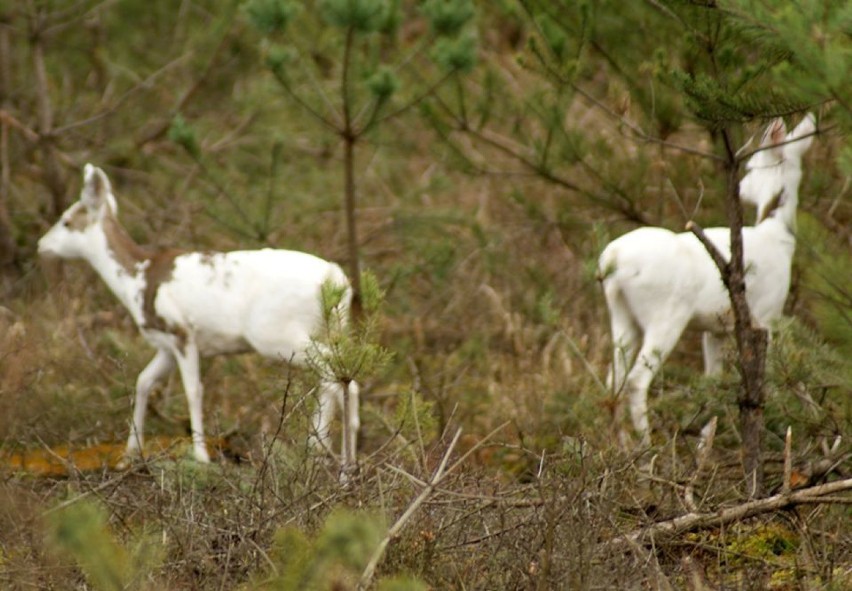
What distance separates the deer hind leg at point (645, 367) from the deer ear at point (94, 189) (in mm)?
2564

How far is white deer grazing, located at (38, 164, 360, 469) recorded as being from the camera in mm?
6031

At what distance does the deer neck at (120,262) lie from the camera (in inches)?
253

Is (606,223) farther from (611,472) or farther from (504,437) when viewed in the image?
(611,472)

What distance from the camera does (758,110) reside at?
15.1ft

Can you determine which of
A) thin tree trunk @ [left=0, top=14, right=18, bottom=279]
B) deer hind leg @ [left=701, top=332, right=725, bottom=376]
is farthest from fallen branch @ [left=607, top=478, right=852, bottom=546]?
thin tree trunk @ [left=0, top=14, right=18, bottom=279]

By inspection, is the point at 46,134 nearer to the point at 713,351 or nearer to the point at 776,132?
the point at 713,351

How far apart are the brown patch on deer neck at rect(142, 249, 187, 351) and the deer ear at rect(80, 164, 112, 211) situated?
1.41 feet

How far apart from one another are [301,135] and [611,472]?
7.22 m

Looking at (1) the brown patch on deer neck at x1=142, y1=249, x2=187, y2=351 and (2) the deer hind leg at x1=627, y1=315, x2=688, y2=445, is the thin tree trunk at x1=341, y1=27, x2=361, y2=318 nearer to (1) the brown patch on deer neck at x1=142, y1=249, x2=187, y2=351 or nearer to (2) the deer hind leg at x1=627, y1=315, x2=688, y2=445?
(1) the brown patch on deer neck at x1=142, y1=249, x2=187, y2=351

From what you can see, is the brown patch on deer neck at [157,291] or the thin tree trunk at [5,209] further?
the thin tree trunk at [5,209]

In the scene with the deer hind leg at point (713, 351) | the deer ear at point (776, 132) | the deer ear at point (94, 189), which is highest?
the deer ear at point (776, 132)

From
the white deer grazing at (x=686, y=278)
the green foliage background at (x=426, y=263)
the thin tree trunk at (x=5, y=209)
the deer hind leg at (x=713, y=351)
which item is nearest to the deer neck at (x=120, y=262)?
the green foliage background at (x=426, y=263)

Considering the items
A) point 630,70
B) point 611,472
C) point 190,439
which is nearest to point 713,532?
point 611,472

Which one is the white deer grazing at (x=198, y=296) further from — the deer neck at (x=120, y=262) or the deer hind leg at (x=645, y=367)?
the deer hind leg at (x=645, y=367)
